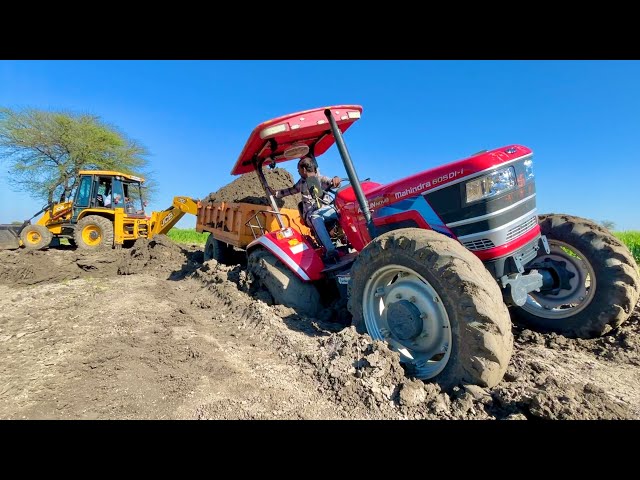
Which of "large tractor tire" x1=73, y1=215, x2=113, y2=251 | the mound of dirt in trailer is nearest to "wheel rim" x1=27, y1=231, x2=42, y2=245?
"large tractor tire" x1=73, y1=215, x2=113, y2=251

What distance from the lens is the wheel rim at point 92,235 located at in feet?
39.6

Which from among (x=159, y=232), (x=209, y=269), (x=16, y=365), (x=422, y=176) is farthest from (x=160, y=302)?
(x=159, y=232)

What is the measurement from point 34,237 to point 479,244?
49.3 feet

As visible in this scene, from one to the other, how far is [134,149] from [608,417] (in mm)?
34476

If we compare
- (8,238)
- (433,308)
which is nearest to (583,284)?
(433,308)

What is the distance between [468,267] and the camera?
96.6 inches

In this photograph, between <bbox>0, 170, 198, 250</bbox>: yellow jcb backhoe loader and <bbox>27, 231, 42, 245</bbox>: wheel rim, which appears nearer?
<bbox>0, 170, 198, 250</bbox>: yellow jcb backhoe loader

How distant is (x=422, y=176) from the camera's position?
3355 millimetres

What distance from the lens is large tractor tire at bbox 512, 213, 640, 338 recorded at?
3354 millimetres

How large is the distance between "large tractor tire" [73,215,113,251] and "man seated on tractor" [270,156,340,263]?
9.00 m

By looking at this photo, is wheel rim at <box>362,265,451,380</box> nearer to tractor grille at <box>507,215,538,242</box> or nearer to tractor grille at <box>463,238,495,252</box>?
tractor grille at <box>463,238,495,252</box>

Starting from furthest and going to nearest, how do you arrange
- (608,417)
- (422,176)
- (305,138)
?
1. (305,138)
2. (422,176)
3. (608,417)

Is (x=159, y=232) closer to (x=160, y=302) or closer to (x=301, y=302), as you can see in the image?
(x=160, y=302)

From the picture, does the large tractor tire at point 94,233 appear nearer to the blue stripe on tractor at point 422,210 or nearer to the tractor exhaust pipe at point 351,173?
the tractor exhaust pipe at point 351,173
